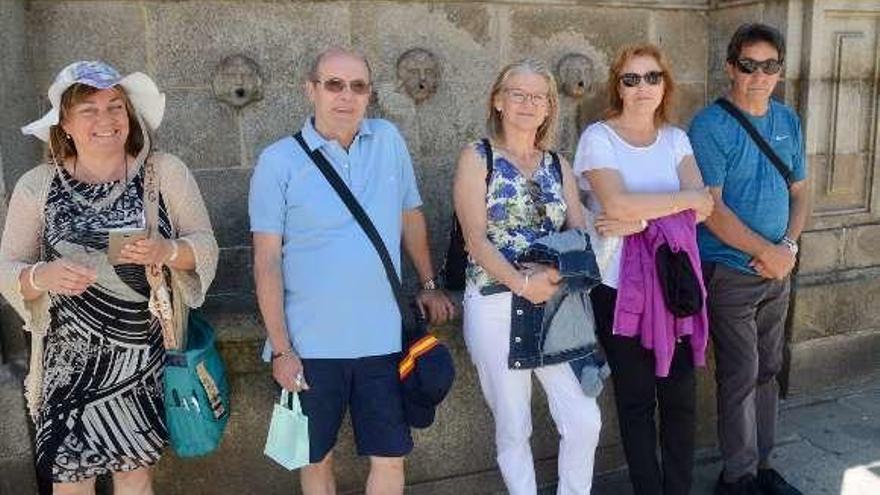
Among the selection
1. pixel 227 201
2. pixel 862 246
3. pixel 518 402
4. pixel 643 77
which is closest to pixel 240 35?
pixel 227 201

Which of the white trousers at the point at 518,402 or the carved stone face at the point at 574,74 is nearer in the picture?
Answer: the white trousers at the point at 518,402

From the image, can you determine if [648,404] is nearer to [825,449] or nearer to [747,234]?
[747,234]

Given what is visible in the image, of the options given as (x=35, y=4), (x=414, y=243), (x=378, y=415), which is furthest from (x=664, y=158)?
(x=35, y=4)

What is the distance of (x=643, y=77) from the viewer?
2.88 metres

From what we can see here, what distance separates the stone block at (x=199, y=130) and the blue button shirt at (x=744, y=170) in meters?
2.37

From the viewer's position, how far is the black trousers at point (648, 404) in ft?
9.93

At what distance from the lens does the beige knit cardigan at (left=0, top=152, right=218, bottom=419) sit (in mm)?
2432

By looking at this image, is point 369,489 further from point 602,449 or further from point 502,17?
point 502,17

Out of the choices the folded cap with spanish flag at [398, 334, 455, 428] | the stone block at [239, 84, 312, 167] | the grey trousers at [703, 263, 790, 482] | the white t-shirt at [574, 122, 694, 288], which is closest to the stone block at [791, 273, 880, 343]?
the grey trousers at [703, 263, 790, 482]

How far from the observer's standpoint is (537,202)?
281 cm

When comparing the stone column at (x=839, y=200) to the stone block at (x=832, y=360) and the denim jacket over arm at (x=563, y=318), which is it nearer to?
the stone block at (x=832, y=360)

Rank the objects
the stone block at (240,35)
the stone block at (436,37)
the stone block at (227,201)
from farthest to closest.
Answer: the stone block at (436,37), the stone block at (227,201), the stone block at (240,35)

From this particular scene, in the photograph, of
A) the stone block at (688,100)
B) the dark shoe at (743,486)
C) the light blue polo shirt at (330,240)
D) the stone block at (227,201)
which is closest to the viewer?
the light blue polo shirt at (330,240)

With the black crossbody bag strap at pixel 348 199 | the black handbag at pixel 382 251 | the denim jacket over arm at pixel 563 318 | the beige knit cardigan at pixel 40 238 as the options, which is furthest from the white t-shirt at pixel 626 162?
the beige knit cardigan at pixel 40 238
